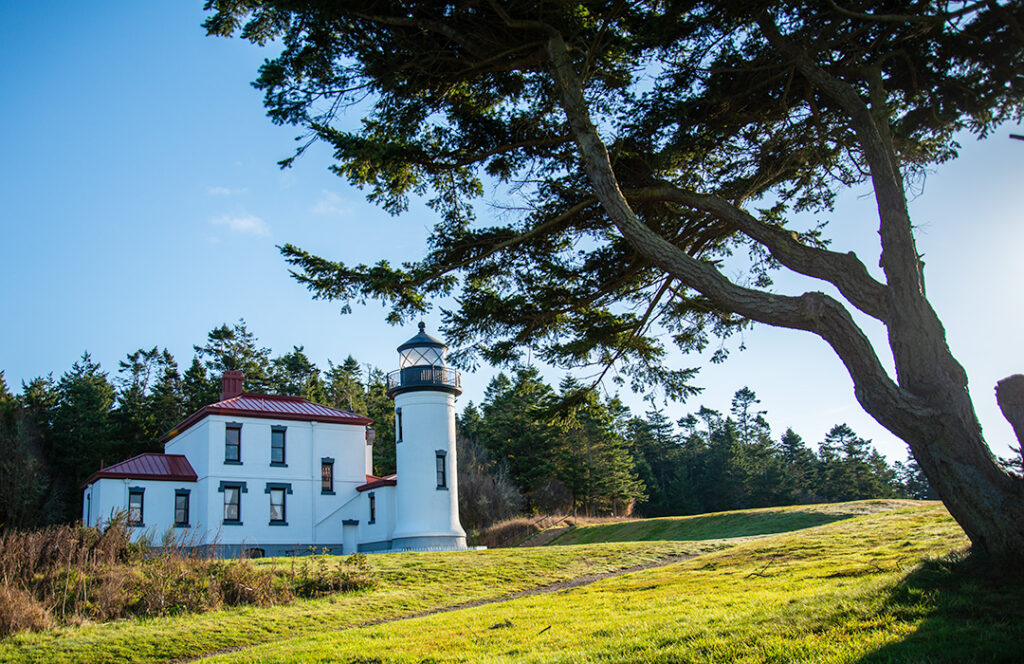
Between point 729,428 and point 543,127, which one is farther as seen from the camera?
point 729,428

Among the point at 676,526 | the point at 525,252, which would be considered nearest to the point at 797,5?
the point at 525,252

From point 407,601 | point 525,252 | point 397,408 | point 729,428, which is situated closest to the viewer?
point 525,252

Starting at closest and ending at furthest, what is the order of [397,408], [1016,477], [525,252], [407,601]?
[1016,477]
[525,252]
[407,601]
[397,408]

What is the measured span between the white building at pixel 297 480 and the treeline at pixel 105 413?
34.3 ft

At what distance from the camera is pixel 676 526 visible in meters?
29.5

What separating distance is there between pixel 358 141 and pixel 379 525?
22.1 metres

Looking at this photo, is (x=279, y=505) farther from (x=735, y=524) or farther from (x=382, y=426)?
(x=382, y=426)

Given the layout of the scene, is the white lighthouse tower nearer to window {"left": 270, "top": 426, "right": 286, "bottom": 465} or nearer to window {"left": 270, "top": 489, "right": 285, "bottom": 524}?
window {"left": 270, "top": 489, "right": 285, "bottom": 524}

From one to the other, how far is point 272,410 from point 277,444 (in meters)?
1.34

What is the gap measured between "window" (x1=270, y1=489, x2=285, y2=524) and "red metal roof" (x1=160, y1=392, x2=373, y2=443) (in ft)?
9.44

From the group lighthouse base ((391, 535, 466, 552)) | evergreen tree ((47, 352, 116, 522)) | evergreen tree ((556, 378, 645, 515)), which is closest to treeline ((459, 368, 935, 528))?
evergreen tree ((556, 378, 645, 515))

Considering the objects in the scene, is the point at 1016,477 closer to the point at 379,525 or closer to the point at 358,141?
the point at 358,141

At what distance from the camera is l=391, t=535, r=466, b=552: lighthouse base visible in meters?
25.7

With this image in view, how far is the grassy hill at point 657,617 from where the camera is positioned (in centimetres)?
582
